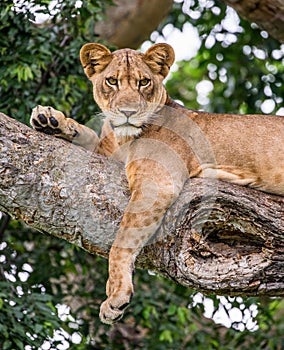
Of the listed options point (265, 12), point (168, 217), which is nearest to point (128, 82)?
point (168, 217)

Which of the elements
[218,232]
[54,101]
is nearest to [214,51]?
[54,101]

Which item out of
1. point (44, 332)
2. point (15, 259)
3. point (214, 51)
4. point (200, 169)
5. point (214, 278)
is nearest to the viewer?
point (214, 278)

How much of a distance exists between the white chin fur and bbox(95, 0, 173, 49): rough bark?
10.6 feet

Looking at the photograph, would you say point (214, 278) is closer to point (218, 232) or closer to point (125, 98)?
point (218, 232)

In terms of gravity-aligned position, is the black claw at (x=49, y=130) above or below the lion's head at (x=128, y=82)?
below

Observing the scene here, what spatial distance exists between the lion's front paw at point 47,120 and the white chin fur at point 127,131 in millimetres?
313

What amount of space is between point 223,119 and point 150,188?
0.70 metres

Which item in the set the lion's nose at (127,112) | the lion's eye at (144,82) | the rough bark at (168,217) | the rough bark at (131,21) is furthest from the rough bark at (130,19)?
the rough bark at (168,217)

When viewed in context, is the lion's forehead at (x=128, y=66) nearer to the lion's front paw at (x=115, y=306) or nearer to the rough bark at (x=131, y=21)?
the lion's front paw at (x=115, y=306)

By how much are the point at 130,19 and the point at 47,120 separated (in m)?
3.40

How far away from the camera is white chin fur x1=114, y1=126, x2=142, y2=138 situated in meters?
4.22

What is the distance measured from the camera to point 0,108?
5.81 meters

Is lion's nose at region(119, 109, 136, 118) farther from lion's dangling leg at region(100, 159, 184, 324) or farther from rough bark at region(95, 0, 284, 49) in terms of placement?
rough bark at region(95, 0, 284, 49)

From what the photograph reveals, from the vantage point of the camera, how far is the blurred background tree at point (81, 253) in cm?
560
